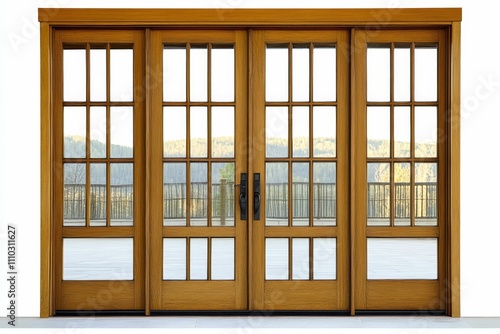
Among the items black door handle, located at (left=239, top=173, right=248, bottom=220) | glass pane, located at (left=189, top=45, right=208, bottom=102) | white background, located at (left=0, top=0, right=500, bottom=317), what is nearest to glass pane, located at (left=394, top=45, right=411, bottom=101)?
white background, located at (left=0, top=0, right=500, bottom=317)

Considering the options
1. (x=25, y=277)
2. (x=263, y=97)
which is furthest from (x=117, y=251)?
(x=263, y=97)

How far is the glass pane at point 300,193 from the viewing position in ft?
15.9

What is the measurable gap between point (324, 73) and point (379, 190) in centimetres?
97

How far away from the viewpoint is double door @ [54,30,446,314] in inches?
190

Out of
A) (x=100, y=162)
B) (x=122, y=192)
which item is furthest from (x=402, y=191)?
(x=100, y=162)

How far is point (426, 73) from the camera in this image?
4.87 metres

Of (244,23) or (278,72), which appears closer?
(244,23)

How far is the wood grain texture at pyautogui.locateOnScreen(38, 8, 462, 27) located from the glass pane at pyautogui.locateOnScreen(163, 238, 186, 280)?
1.62 m

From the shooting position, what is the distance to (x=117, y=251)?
4.86m

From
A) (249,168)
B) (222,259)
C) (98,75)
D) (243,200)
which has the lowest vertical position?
(222,259)

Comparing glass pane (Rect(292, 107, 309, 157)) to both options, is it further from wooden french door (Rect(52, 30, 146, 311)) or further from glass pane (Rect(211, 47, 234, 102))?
Result: wooden french door (Rect(52, 30, 146, 311))
